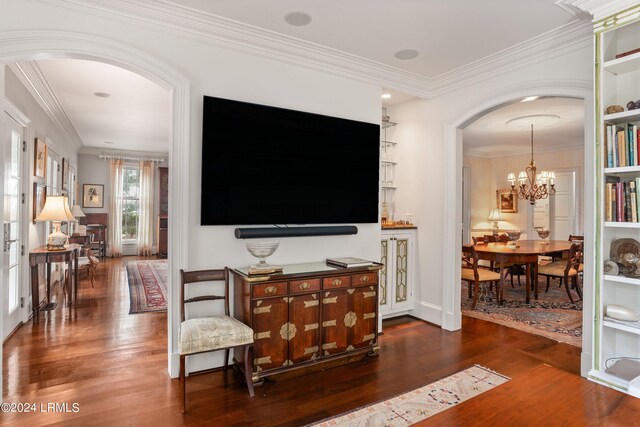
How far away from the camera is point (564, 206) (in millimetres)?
7883

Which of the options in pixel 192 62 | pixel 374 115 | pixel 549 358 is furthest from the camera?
pixel 374 115

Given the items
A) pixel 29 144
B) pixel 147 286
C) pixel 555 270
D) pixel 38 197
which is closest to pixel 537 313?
pixel 555 270

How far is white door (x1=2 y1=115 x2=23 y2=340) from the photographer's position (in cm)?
366

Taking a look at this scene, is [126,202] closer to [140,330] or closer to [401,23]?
[140,330]

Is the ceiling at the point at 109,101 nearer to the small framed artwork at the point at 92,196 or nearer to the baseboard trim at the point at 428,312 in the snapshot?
the small framed artwork at the point at 92,196

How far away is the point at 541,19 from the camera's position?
9.59 feet

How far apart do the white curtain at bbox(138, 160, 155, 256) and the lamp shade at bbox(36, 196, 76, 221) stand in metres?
5.55

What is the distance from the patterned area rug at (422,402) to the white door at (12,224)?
3486 mm

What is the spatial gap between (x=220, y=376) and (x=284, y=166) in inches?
71.2

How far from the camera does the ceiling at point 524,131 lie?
5.28 metres

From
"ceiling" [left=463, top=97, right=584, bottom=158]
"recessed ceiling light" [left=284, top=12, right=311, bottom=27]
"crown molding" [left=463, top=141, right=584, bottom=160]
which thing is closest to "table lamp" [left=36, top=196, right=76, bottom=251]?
"recessed ceiling light" [left=284, top=12, right=311, bottom=27]

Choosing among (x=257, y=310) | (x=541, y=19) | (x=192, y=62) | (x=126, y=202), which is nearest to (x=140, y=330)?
(x=257, y=310)

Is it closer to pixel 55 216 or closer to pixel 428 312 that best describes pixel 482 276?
pixel 428 312

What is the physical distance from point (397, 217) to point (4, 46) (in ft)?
13.2
